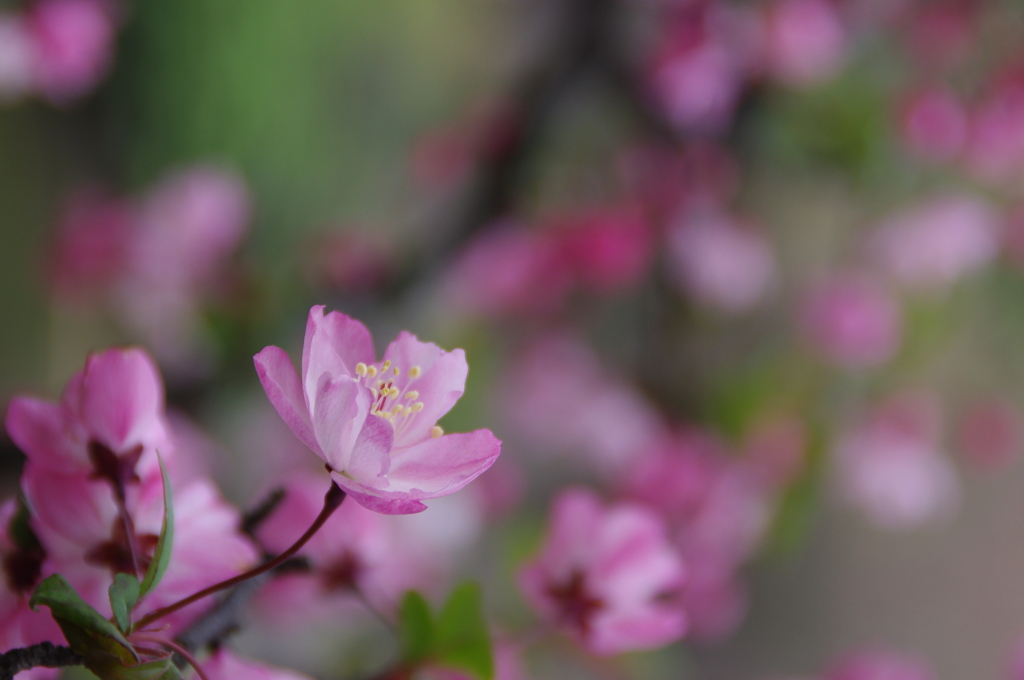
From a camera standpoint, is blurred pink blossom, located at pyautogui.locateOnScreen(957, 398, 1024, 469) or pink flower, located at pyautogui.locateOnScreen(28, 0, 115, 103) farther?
blurred pink blossom, located at pyautogui.locateOnScreen(957, 398, 1024, 469)

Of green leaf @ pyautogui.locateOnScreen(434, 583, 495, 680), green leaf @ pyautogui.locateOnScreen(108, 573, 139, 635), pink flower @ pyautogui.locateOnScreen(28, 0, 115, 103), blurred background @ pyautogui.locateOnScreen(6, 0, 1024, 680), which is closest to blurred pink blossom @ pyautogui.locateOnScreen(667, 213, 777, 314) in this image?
blurred background @ pyautogui.locateOnScreen(6, 0, 1024, 680)

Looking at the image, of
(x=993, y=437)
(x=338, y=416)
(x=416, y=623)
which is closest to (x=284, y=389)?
(x=338, y=416)

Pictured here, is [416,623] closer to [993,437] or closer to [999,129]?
[999,129]

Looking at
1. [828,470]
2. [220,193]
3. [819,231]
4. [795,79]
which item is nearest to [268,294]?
[220,193]

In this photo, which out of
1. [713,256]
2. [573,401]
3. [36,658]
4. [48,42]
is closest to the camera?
[36,658]

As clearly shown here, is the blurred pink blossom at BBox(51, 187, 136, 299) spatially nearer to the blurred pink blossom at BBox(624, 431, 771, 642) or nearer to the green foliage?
the blurred pink blossom at BBox(624, 431, 771, 642)
